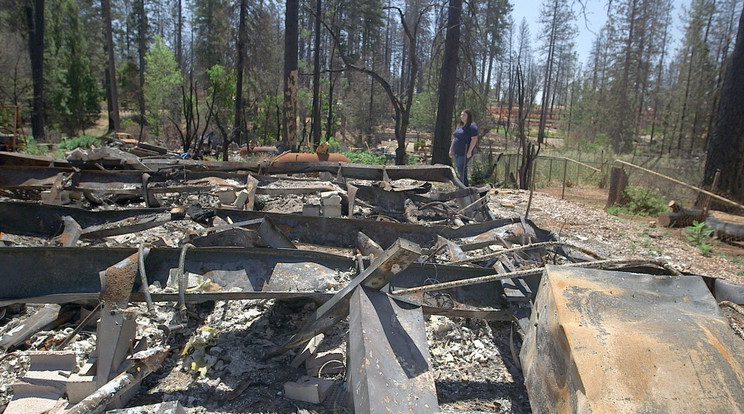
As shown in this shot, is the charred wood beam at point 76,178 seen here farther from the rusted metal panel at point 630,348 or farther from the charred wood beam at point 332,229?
the rusted metal panel at point 630,348

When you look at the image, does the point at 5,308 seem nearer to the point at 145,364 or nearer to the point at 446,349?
the point at 145,364

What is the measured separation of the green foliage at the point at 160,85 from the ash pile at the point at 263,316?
2993cm

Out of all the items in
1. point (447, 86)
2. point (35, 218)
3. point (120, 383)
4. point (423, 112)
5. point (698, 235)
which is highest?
point (423, 112)

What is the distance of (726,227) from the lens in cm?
846

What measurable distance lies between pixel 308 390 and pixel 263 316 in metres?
0.94

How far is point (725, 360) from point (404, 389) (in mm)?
1400

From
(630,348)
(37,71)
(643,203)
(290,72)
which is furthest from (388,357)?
(37,71)

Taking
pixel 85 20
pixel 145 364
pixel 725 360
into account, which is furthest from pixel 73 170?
pixel 85 20

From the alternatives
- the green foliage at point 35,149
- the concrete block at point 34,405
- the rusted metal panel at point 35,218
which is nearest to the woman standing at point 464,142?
→ the rusted metal panel at point 35,218

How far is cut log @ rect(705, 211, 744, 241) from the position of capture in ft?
27.3

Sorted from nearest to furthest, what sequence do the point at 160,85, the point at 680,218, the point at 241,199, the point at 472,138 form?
the point at 241,199
the point at 680,218
the point at 472,138
the point at 160,85

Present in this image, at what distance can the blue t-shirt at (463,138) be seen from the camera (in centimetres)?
972

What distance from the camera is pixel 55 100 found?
98.9ft

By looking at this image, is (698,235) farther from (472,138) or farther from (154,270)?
→ (154,270)
